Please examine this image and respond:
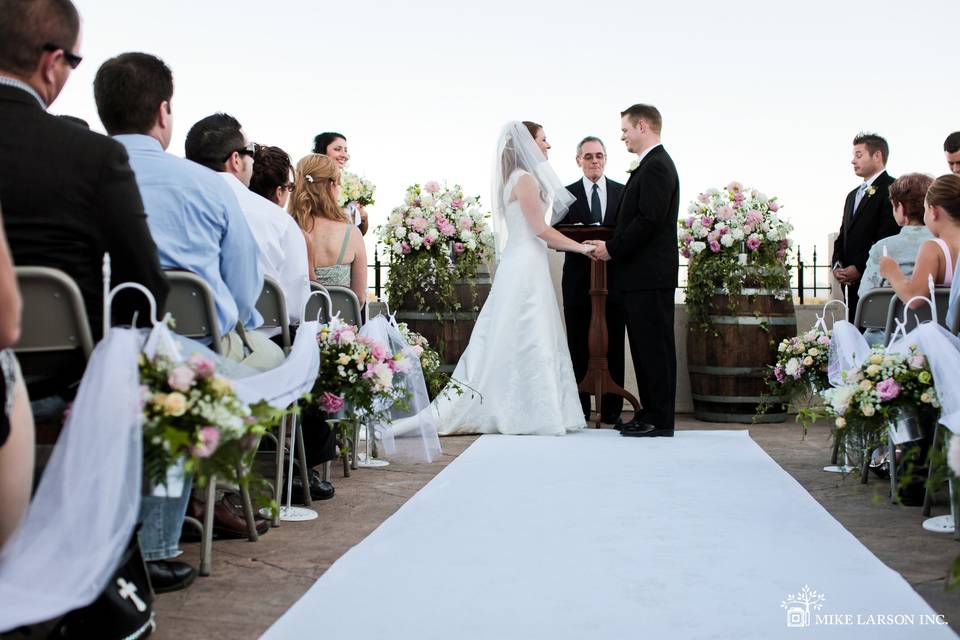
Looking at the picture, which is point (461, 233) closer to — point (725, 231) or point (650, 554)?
point (725, 231)

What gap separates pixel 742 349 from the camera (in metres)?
7.25

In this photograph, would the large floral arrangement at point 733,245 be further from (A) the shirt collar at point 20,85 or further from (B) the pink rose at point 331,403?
(A) the shirt collar at point 20,85

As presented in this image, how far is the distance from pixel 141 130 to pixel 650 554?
6.78 ft

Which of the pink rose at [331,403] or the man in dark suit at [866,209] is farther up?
the man in dark suit at [866,209]

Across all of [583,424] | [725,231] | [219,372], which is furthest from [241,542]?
[725,231]

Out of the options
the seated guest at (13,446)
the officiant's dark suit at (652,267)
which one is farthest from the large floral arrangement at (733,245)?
the seated guest at (13,446)

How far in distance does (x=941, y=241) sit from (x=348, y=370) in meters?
2.43

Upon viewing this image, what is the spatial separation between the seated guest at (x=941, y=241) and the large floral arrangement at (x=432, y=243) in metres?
3.51

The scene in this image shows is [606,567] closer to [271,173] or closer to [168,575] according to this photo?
[168,575]

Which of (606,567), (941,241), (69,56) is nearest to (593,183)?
(941,241)

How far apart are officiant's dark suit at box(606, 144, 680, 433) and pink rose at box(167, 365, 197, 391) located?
4360mm

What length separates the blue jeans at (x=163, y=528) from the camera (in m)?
2.66

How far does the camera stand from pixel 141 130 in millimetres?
3084

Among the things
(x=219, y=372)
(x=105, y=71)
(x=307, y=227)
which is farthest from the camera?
(x=307, y=227)
